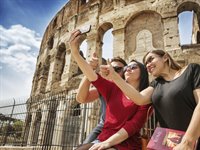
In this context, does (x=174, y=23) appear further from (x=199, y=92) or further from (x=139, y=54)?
(x=199, y=92)

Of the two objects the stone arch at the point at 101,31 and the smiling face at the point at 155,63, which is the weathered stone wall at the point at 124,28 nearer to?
the stone arch at the point at 101,31

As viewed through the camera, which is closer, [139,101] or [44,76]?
[139,101]

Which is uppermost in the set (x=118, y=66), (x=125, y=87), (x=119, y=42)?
(x=119, y=42)

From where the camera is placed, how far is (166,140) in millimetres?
1518

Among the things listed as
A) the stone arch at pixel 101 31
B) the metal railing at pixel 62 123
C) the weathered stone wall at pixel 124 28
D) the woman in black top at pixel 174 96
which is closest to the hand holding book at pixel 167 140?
the woman in black top at pixel 174 96

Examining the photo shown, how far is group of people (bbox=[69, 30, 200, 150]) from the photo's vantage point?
165 centimetres

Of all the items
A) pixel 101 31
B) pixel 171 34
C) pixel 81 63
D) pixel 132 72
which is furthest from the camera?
pixel 101 31

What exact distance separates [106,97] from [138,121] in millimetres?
450

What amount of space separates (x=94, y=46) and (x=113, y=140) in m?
10.3

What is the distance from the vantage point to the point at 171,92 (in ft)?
5.69

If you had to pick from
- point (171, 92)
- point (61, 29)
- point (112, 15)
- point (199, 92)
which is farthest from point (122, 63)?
point (61, 29)

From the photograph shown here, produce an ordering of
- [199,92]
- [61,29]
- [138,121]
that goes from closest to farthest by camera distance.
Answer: [199,92]
[138,121]
[61,29]

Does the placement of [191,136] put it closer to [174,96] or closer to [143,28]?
[174,96]

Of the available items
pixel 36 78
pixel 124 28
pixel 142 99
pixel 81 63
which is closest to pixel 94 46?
pixel 124 28
